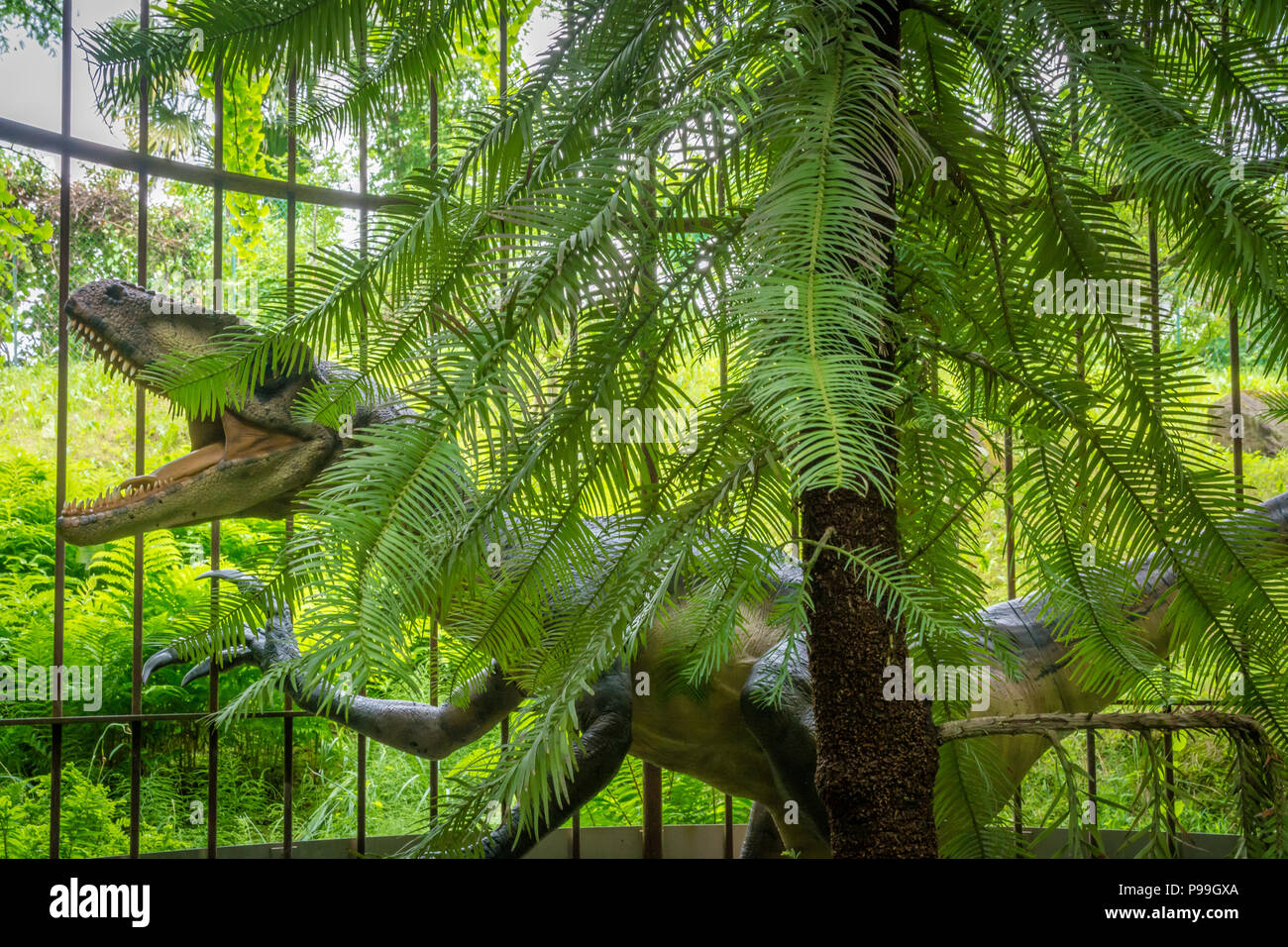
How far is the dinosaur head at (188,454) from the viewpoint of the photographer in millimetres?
1586

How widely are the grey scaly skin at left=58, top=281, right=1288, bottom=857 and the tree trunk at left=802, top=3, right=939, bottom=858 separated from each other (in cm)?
39

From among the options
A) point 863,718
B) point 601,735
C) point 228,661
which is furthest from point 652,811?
point 863,718

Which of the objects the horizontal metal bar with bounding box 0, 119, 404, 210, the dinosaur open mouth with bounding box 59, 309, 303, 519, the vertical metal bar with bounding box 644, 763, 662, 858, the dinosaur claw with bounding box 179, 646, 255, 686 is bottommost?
the vertical metal bar with bounding box 644, 763, 662, 858

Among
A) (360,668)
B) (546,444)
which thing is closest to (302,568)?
(360,668)

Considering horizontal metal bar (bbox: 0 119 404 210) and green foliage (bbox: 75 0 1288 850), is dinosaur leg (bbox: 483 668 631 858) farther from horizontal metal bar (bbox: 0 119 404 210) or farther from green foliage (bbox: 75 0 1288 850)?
horizontal metal bar (bbox: 0 119 404 210)

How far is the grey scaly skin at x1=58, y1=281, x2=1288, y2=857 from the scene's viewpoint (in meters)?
1.59

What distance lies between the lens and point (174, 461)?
1.65 meters

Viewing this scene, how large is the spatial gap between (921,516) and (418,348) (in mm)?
669

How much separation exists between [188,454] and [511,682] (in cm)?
69

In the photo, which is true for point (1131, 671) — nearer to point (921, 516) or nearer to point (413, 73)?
point (921, 516)

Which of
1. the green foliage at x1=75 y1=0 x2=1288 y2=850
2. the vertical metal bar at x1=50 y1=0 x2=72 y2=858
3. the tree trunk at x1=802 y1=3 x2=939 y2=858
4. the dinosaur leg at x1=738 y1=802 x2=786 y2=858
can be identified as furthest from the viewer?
the dinosaur leg at x1=738 y1=802 x2=786 y2=858

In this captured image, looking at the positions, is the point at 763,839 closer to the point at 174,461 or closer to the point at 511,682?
the point at 511,682

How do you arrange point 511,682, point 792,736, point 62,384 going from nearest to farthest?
point 511,682 < point 792,736 < point 62,384

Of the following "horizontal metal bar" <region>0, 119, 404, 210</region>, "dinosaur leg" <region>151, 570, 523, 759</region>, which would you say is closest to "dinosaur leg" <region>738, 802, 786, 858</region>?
"dinosaur leg" <region>151, 570, 523, 759</region>
